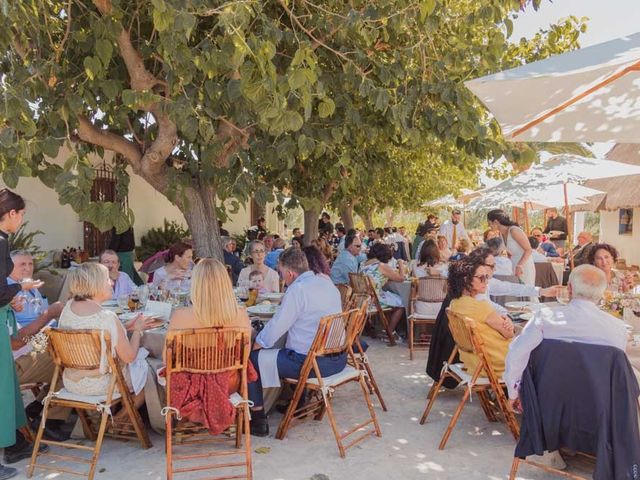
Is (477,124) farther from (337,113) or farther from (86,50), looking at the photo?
(86,50)

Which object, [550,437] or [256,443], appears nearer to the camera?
[550,437]

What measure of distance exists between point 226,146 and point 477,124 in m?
2.46

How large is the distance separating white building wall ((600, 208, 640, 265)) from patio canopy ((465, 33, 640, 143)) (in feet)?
44.6

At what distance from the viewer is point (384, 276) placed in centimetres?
733

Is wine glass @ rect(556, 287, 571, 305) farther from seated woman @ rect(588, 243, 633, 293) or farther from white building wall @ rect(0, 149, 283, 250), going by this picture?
white building wall @ rect(0, 149, 283, 250)

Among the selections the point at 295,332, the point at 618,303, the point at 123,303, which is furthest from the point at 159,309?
the point at 618,303

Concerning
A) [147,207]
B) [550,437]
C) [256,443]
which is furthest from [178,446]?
[147,207]

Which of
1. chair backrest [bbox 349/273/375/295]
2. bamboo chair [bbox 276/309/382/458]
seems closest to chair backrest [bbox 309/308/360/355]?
bamboo chair [bbox 276/309/382/458]

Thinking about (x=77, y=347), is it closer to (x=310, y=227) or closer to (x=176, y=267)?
(x=176, y=267)

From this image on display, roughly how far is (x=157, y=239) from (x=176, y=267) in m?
6.79

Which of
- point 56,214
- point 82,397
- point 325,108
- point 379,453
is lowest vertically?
point 379,453

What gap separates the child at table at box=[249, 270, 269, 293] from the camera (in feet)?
19.2

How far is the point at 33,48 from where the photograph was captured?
5.36 meters

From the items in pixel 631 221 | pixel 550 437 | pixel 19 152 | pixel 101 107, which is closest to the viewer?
pixel 550 437
